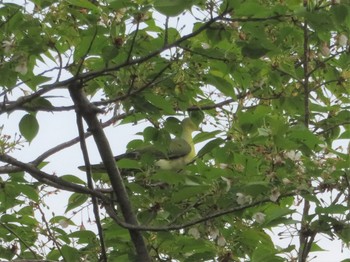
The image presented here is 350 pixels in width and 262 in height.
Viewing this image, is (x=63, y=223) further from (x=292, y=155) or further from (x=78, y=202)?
(x=292, y=155)

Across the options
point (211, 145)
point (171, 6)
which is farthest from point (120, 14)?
point (211, 145)

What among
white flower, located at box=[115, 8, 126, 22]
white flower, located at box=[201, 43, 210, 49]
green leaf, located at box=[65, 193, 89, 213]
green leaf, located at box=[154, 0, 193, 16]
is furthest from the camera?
green leaf, located at box=[65, 193, 89, 213]

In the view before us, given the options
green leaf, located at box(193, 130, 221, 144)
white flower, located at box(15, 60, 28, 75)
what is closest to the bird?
green leaf, located at box(193, 130, 221, 144)

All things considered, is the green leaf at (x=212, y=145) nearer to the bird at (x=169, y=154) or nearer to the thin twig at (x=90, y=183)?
the bird at (x=169, y=154)

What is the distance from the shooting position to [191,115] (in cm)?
445

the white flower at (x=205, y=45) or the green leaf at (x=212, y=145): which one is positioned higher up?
the white flower at (x=205, y=45)

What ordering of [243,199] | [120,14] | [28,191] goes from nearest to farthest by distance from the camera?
[120,14]
[243,199]
[28,191]

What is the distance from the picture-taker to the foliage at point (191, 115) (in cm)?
359

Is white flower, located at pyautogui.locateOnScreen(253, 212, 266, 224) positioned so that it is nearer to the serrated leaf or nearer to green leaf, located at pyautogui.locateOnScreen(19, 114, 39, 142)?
the serrated leaf

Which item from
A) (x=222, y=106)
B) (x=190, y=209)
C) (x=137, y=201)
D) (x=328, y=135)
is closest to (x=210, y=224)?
(x=190, y=209)

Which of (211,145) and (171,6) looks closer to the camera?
(171,6)

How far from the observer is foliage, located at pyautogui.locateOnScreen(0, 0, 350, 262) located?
3.59m

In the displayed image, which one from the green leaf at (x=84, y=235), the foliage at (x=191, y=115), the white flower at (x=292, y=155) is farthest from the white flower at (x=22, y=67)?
the white flower at (x=292, y=155)

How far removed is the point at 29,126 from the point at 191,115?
0.86 m
